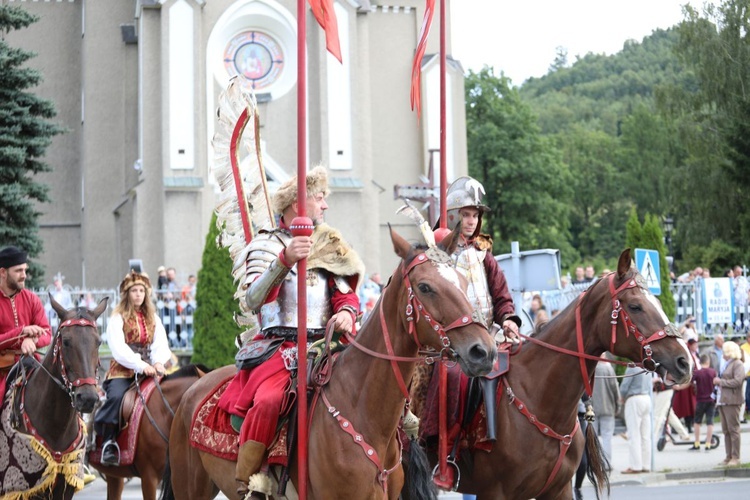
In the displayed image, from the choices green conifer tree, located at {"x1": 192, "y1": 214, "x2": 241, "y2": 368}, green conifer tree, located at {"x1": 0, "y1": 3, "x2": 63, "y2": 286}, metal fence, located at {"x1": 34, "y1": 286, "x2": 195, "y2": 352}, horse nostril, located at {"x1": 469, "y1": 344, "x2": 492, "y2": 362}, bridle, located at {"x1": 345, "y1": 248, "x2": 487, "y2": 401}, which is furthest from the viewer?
metal fence, located at {"x1": 34, "y1": 286, "x2": 195, "y2": 352}

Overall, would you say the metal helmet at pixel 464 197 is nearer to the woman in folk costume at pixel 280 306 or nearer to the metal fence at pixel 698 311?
the woman in folk costume at pixel 280 306

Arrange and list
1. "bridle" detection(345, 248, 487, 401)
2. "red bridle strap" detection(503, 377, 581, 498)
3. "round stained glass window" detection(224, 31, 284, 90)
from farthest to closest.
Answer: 1. "round stained glass window" detection(224, 31, 284, 90)
2. "red bridle strap" detection(503, 377, 581, 498)
3. "bridle" detection(345, 248, 487, 401)

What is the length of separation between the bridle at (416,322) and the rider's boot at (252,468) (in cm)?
87

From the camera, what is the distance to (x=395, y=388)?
6.44 m

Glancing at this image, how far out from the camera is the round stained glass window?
114 ft

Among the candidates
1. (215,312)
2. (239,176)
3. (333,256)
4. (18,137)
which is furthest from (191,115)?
(333,256)

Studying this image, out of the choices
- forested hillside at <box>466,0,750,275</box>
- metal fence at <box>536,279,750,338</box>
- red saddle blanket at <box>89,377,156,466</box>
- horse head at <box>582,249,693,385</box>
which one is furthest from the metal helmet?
forested hillside at <box>466,0,750,275</box>

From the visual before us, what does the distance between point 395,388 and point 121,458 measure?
5.52 meters

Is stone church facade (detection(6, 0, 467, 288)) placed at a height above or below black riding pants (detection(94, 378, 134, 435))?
above

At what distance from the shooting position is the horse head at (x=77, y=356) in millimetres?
9148

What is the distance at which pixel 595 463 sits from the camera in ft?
29.5

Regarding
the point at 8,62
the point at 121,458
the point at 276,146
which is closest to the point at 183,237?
the point at 276,146

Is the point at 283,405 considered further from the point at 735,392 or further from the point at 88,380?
the point at 735,392

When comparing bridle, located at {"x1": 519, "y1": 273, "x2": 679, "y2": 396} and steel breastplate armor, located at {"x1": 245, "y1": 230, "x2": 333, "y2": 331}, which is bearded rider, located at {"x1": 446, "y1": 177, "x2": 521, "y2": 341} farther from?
steel breastplate armor, located at {"x1": 245, "y1": 230, "x2": 333, "y2": 331}
